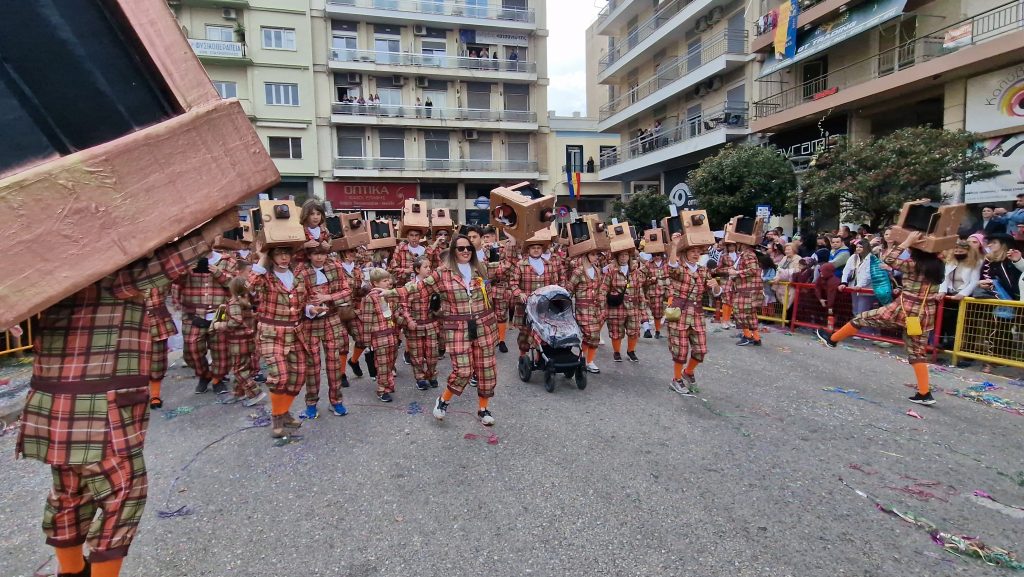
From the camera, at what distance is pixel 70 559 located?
2.55 m

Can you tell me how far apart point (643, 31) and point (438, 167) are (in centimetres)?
1408

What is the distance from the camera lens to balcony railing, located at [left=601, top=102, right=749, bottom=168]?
20906mm

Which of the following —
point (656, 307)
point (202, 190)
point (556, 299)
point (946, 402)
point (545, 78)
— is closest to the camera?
point (202, 190)

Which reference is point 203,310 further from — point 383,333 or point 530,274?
point 530,274

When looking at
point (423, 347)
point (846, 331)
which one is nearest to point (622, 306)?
point (846, 331)

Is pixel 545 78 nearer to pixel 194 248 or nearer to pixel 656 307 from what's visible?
pixel 656 307

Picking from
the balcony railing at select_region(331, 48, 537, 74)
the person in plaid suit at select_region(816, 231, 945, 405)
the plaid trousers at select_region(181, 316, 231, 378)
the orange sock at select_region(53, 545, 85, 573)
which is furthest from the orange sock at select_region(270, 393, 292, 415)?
the balcony railing at select_region(331, 48, 537, 74)

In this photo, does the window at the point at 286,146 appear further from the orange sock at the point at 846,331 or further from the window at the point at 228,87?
the orange sock at the point at 846,331

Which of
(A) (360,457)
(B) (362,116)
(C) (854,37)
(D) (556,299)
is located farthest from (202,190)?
(B) (362,116)

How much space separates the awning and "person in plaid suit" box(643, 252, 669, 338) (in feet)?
40.0

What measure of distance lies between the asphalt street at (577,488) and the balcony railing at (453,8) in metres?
30.8

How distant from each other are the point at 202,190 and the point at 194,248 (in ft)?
2.54

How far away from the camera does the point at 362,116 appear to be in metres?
30.7

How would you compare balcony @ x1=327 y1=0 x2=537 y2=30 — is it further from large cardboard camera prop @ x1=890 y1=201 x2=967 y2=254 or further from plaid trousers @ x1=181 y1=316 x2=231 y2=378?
large cardboard camera prop @ x1=890 y1=201 x2=967 y2=254
